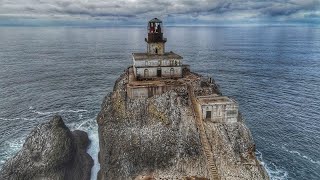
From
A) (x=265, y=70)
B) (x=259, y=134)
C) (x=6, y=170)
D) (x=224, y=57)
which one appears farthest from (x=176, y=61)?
(x=224, y=57)

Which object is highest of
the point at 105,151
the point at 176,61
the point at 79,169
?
the point at 176,61

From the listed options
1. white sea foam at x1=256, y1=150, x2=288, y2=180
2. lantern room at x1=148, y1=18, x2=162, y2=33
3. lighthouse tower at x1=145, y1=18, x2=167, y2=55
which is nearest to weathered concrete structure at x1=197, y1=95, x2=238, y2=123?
white sea foam at x1=256, y1=150, x2=288, y2=180

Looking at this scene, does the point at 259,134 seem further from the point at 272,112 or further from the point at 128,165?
the point at 128,165

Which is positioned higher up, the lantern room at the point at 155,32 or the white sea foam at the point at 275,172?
the lantern room at the point at 155,32

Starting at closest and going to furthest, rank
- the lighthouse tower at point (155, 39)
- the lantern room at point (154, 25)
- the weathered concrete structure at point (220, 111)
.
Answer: the weathered concrete structure at point (220, 111), the lantern room at point (154, 25), the lighthouse tower at point (155, 39)

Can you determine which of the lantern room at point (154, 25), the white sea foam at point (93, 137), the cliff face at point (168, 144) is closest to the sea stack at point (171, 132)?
the cliff face at point (168, 144)

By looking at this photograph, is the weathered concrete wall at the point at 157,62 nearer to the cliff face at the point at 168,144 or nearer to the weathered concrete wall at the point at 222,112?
the cliff face at the point at 168,144

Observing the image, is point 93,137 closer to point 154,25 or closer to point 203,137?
point 203,137

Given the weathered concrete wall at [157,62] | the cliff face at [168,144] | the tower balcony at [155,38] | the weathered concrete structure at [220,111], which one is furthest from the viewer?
the tower balcony at [155,38]
